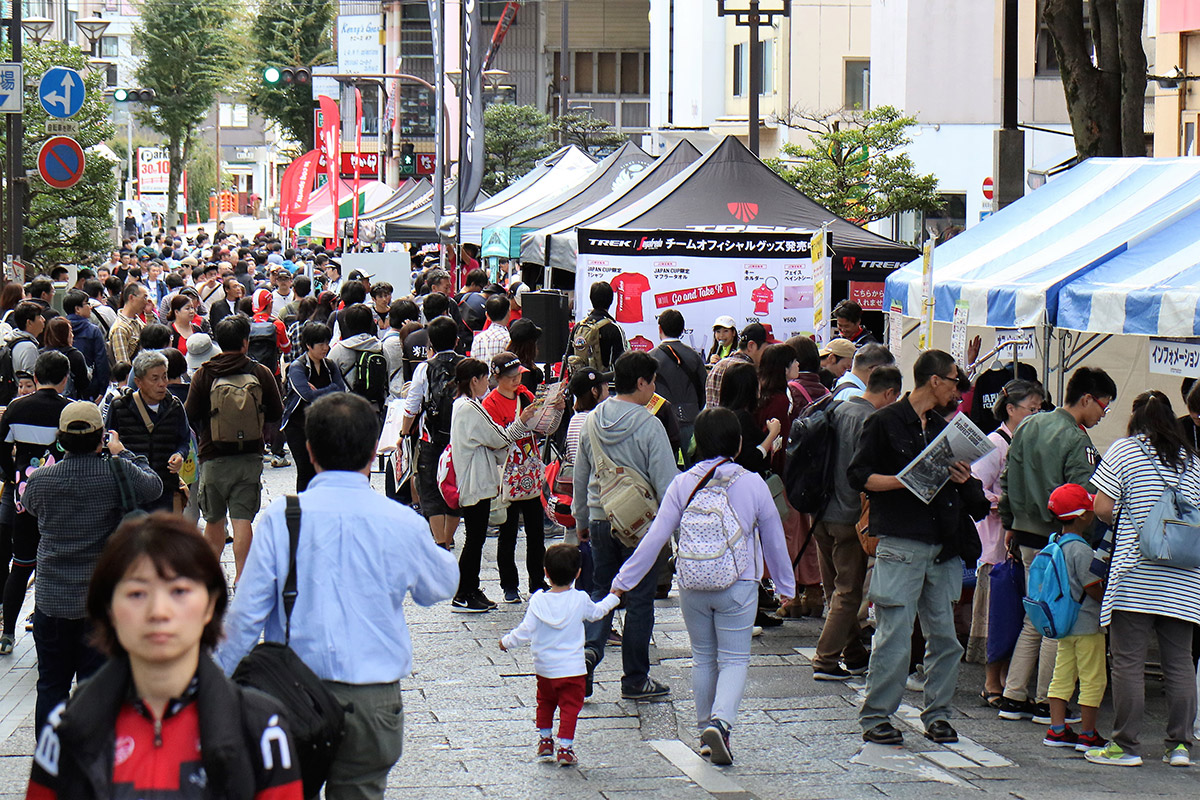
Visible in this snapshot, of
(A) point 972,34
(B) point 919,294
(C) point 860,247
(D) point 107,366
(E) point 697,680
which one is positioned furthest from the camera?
(A) point 972,34

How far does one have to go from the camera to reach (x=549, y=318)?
51.3ft

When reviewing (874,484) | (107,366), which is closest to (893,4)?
(107,366)

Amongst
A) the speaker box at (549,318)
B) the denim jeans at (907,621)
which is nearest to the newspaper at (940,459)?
the denim jeans at (907,621)

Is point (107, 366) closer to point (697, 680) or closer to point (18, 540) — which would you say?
point (18, 540)

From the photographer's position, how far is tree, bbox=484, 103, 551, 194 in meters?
41.7

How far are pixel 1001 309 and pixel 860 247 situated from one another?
619 centimetres

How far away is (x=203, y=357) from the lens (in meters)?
10.7

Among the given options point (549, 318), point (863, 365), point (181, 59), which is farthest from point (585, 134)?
point (863, 365)

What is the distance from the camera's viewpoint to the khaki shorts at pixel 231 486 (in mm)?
9727

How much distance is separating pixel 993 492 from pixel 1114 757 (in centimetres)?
176

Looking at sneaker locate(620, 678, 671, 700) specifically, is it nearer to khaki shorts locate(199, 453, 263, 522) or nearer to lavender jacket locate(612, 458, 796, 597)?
lavender jacket locate(612, 458, 796, 597)

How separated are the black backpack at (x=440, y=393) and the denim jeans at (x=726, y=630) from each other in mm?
3889

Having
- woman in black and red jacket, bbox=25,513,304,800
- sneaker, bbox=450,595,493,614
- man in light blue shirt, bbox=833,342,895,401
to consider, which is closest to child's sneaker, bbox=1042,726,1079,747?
man in light blue shirt, bbox=833,342,895,401

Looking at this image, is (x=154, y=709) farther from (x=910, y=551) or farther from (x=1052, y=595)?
(x=1052, y=595)
